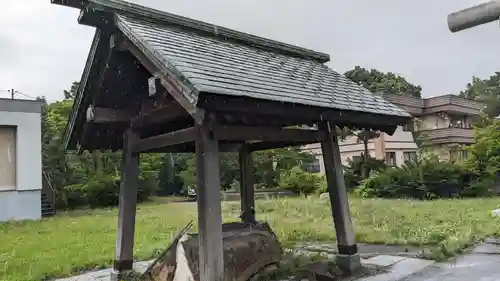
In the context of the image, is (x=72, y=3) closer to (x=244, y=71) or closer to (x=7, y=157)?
(x=244, y=71)

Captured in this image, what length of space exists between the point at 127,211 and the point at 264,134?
212 cm

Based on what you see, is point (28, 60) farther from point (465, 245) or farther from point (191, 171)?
point (465, 245)

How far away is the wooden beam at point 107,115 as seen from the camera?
17.0ft

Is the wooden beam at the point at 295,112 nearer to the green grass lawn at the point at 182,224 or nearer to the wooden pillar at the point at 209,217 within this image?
the wooden pillar at the point at 209,217

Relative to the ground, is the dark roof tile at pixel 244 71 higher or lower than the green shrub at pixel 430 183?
higher

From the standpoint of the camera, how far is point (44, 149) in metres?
18.8

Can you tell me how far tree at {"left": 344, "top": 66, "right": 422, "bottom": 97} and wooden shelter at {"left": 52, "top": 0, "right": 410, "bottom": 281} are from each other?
26061mm

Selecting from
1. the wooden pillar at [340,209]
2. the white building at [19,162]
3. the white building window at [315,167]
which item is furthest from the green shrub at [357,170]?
the wooden pillar at [340,209]

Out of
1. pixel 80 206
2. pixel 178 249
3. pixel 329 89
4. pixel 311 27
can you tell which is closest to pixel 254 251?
pixel 178 249

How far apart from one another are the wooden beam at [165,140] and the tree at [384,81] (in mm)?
27027

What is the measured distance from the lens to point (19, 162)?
14.6 metres

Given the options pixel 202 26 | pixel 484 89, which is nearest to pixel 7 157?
pixel 202 26

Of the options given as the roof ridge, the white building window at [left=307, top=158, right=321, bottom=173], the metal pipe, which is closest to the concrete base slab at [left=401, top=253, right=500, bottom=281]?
the roof ridge

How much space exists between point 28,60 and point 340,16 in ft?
63.0
